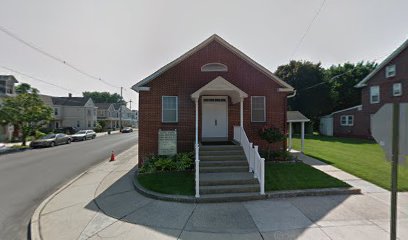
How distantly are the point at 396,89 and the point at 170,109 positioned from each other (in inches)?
955

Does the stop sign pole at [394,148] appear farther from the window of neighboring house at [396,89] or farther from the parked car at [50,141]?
the parked car at [50,141]

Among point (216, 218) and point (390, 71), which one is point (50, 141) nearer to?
point (216, 218)

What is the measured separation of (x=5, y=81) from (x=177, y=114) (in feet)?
110

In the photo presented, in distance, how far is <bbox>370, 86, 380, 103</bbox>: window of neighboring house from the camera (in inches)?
942

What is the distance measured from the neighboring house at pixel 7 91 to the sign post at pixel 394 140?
36.2 m

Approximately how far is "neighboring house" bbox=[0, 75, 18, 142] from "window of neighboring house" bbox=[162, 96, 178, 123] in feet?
90.0

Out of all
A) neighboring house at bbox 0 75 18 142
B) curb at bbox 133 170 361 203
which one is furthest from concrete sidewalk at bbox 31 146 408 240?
neighboring house at bbox 0 75 18 142

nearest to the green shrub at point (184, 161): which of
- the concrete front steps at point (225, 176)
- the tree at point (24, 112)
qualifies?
the concrete front steps at point (225, 176)

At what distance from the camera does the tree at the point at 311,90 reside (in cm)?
3441


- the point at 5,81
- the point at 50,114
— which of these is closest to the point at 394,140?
the point at 50,114

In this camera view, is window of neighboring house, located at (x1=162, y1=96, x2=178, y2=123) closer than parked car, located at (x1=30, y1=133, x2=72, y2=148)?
Yes

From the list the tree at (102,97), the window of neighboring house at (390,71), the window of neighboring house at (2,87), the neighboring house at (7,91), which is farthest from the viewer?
the tree at (102,97)

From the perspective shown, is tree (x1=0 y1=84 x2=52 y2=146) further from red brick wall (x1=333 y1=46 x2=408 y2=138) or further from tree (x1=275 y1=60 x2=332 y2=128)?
red brick wall (x1=333 y1=46 x2=408 y2=138)

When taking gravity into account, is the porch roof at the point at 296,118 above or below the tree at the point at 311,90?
below
